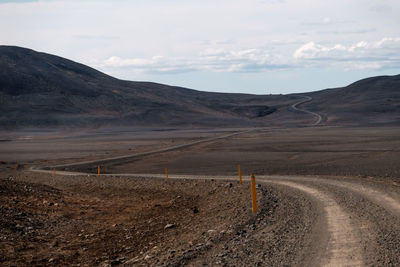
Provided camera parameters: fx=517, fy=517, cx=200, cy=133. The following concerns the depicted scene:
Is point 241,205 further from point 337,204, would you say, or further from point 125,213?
point 125,213

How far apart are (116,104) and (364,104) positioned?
2561 inches

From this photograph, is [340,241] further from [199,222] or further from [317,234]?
Answer: [199,222]

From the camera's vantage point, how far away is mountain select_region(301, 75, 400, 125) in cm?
11288

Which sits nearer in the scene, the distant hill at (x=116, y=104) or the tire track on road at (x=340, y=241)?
the tire track on road at (x=340, y=241)

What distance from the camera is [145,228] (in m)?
14.4

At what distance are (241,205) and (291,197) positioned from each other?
80.8 inches

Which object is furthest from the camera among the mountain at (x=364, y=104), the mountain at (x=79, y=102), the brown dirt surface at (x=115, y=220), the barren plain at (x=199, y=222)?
the mountain at (x=79, y=102)

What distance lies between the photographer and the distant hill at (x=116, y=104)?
369 ft

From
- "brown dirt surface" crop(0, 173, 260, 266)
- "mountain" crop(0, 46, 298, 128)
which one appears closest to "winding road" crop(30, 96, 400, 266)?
"brown dirt surface" crop(0, 173, 260, 266)

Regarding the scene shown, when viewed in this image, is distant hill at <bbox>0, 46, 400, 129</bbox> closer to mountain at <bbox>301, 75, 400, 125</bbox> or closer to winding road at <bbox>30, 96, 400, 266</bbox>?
mountain at <bbox>301, 75, 400, 125</bbox>

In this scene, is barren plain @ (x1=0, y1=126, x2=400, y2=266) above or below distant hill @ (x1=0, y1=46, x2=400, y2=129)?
below

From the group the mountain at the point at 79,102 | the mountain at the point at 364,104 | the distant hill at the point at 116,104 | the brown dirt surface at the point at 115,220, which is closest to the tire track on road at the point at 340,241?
the brown dirt surface at the point at 115,220

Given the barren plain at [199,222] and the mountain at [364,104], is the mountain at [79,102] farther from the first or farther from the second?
the barren plain at [199,222]

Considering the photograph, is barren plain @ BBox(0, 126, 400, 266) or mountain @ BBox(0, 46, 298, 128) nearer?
barren plain @ BBox(0, 126, 400, 266)
